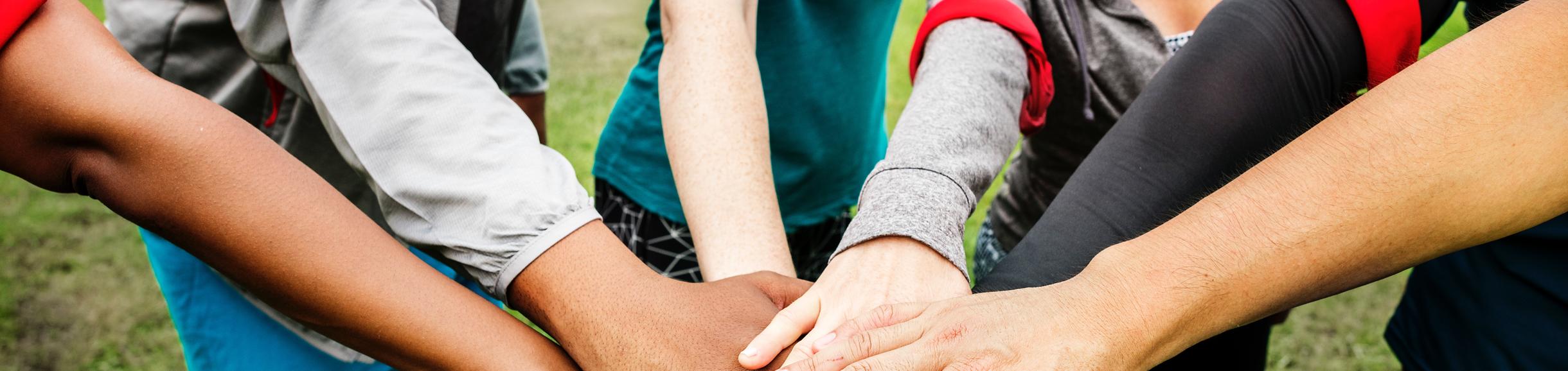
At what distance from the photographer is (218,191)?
0.84 m

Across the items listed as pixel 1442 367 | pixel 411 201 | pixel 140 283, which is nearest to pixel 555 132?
pixel 140 283

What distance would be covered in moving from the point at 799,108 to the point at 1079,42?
47cm

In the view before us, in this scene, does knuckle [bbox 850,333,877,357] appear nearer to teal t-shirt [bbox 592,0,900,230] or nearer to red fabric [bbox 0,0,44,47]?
teal t-shirt [bbox 592,0,900,230]

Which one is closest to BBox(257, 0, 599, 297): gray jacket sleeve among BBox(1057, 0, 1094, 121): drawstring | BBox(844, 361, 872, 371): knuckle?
BBox(844, 361, 872, 371): knuckle

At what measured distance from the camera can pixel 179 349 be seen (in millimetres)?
2443

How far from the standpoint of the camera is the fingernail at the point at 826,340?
98 cm

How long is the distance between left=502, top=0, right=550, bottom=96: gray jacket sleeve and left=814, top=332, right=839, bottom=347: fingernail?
111 cm

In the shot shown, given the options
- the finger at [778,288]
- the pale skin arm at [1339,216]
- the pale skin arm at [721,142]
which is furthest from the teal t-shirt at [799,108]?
the pale skin arm at [1339,216]

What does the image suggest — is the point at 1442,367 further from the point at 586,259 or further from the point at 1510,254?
the point at 586,259

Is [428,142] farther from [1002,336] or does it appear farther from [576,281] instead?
[1002,336]

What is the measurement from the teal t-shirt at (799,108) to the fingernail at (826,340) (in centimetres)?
58

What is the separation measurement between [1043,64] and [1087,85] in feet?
0.32

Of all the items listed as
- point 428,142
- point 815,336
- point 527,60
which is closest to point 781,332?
point 815,336

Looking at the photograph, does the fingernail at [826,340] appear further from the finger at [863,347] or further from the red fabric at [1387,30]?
the red fabric at [1387,30]
